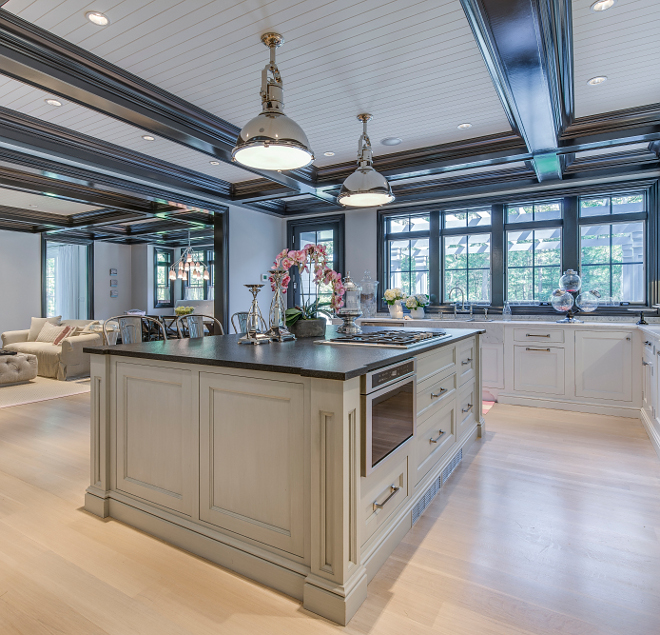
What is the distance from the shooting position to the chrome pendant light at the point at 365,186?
10.3ft

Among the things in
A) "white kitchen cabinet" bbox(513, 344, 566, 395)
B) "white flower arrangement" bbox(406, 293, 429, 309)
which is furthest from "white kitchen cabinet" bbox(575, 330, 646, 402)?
"white flower arrangement" bbox(406, 293, 429, 309)

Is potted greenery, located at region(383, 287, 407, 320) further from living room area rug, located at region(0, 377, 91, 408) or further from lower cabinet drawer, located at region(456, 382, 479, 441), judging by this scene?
living room area rug, located at region(0, 377, 91, 408)

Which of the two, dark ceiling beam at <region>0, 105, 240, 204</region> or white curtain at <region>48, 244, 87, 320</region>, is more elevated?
dark ceiling beam at <region>0, 105, 240, 204</region>

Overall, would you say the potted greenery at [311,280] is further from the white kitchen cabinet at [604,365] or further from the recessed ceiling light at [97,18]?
the white kitchen cabinet at [604,365]

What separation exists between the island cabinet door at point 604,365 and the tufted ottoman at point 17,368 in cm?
672

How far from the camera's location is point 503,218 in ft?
17.6

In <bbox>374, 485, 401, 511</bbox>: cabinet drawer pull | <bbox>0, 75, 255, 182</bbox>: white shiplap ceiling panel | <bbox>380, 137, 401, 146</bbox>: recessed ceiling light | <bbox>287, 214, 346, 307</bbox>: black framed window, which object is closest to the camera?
<bbox>374, 485, 401, 511</bbox>: cabinet drawer pull

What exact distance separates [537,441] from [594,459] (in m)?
0.46

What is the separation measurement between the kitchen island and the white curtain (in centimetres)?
855

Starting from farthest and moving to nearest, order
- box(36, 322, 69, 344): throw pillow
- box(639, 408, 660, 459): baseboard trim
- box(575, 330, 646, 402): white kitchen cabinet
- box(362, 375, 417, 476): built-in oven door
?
1. box(36, 322, 69, 344): throw pillow
2. box(575, 330, 646, 402): white kitchen cabinet
3. box(639, 408, 660, 459): baseboard trim
4. box(362, 375, 417, 476): built-in oven door

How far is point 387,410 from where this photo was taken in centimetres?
181

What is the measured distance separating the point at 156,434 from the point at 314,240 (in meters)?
5.01

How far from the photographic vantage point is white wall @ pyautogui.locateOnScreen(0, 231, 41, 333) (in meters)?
8.15

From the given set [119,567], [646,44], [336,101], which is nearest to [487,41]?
[646,44]
